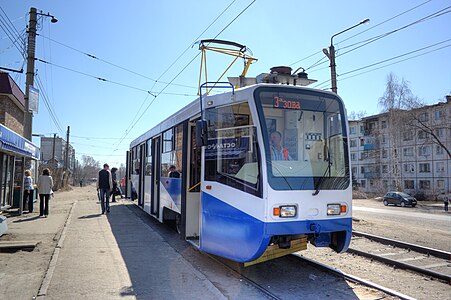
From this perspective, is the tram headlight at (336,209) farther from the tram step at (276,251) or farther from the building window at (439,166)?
the building window at (439,166)

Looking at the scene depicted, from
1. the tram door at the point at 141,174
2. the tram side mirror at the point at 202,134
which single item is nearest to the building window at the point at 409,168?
the tram door at the point at 141,174

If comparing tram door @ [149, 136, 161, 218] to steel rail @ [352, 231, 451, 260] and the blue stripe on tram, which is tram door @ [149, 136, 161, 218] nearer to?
the blue stripe on tram

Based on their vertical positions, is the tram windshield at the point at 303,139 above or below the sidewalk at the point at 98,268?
above

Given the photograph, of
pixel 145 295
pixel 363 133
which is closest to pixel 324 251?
pixel 145 295

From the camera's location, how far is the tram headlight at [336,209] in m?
5.57

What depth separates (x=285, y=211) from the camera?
5172mm

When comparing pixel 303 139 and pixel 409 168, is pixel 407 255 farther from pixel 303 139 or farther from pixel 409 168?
pixel 409 168

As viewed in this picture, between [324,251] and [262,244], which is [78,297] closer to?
[262,244]

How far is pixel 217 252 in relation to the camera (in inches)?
230

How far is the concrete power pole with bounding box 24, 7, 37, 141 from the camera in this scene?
47.5 ft

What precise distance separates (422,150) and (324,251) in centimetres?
5124

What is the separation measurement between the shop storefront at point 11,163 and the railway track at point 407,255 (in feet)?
30.4

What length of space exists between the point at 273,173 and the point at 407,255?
4996 millimetres

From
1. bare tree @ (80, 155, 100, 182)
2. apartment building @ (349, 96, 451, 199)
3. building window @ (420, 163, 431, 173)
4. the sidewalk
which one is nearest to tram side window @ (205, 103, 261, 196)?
the sidewalk
